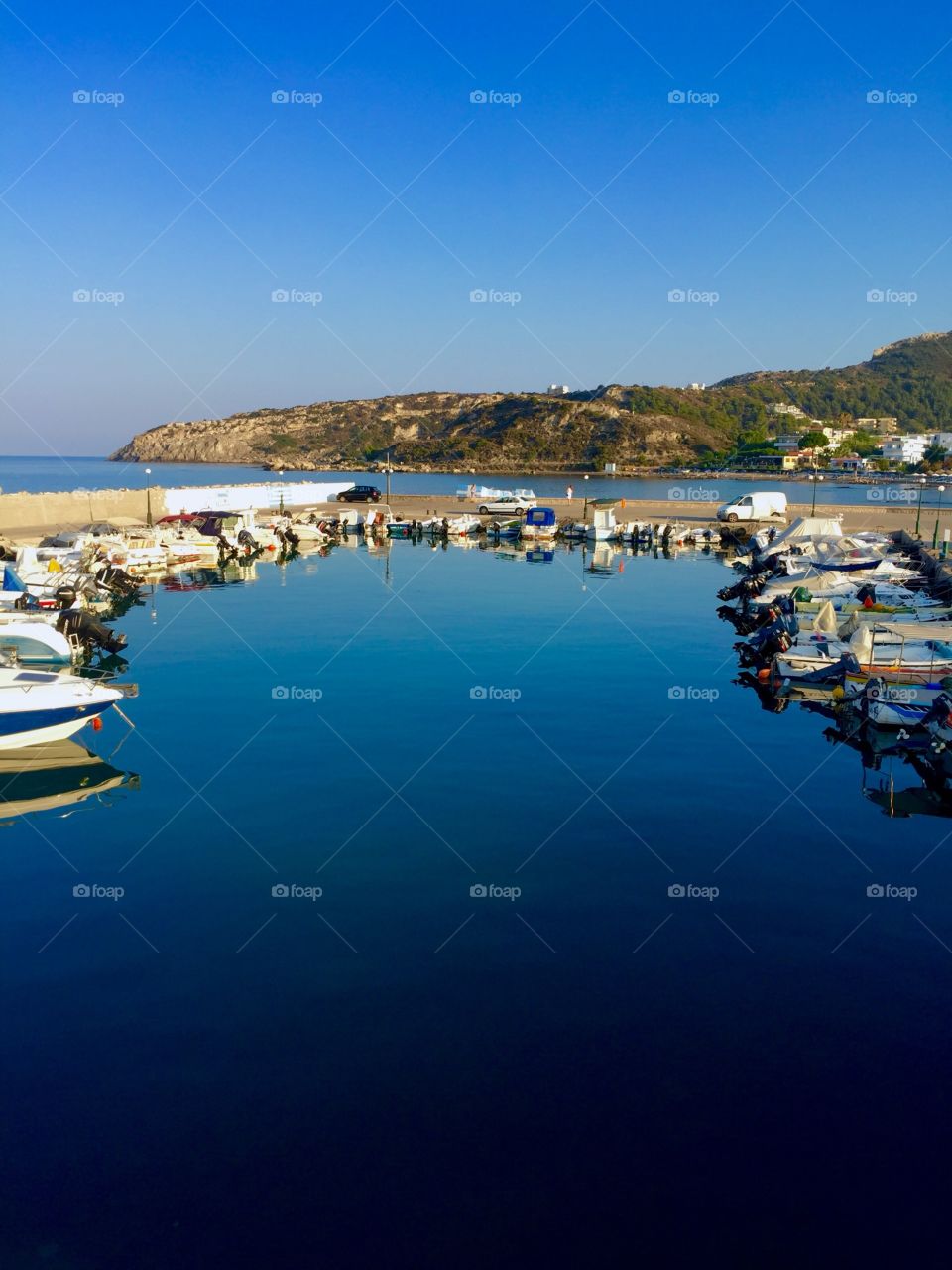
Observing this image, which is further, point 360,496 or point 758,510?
point 360,496

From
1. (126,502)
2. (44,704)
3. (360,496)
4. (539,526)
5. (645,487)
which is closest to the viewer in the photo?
(44,704)

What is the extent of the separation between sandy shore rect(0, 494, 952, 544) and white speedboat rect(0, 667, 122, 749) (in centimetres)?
4046

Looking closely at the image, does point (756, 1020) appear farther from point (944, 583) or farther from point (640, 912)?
point (944, 583)

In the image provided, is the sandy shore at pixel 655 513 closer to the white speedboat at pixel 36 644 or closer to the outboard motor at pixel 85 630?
the outboard motor at pixel 85 630

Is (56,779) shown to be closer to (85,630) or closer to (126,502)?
(85,630)

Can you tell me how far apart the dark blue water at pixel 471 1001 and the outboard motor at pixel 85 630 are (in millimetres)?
7399

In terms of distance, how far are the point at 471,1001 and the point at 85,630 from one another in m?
24.0

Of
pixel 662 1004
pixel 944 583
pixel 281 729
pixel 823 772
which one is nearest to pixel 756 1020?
pixel 662 1004

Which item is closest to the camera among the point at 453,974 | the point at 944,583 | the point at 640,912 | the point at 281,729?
the point at 453,974

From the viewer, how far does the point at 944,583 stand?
4409 centimetres

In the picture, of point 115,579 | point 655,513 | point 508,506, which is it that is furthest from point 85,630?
point 655,513

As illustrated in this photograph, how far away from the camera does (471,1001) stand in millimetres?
13156

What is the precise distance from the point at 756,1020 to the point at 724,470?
178 metres

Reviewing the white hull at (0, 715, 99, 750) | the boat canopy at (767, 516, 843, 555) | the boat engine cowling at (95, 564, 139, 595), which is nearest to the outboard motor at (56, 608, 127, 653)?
the white hull at (0, 715, 99, 750)
